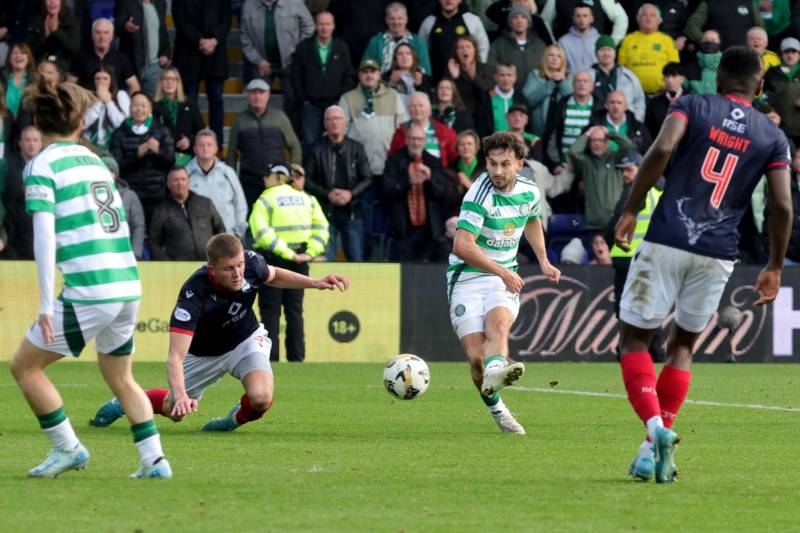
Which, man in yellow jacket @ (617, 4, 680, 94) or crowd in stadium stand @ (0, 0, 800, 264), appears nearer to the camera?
crowd in stadium stand @ (0, 0, 800, 264)

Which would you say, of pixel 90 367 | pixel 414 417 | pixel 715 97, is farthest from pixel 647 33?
pixel 715 97

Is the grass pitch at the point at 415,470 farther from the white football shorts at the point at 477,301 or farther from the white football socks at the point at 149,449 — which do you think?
the white football shorts at the point at 477,301

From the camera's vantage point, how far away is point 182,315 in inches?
395

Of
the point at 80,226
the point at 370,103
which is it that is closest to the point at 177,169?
the point at 370,103

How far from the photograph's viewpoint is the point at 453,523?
21.6 ft

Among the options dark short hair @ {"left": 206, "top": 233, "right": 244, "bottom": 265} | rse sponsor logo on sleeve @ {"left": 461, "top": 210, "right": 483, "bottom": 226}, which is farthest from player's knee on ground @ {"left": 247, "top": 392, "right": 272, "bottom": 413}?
rse sponsor logo on sleeve @ {"left": 461, "top": 210, "right": 483, "bottom": 226}

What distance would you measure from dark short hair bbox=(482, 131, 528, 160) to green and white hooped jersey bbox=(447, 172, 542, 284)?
265 millimetres

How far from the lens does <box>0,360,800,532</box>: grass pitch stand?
6723mm

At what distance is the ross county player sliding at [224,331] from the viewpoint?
985 centimetres

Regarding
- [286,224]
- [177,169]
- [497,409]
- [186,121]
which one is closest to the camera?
[497,409]

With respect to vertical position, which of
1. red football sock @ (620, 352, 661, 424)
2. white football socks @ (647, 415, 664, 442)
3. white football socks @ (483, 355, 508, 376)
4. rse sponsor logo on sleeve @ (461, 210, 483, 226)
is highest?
rse sponsor logo on sleeve @ (461, 210, 483, 226)

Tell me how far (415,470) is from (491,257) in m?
2.90

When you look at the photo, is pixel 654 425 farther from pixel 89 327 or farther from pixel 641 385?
pixel 89 327

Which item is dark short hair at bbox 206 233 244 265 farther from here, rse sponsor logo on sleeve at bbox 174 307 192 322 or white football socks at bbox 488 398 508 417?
white football socks at bbox 488 398 508 417
